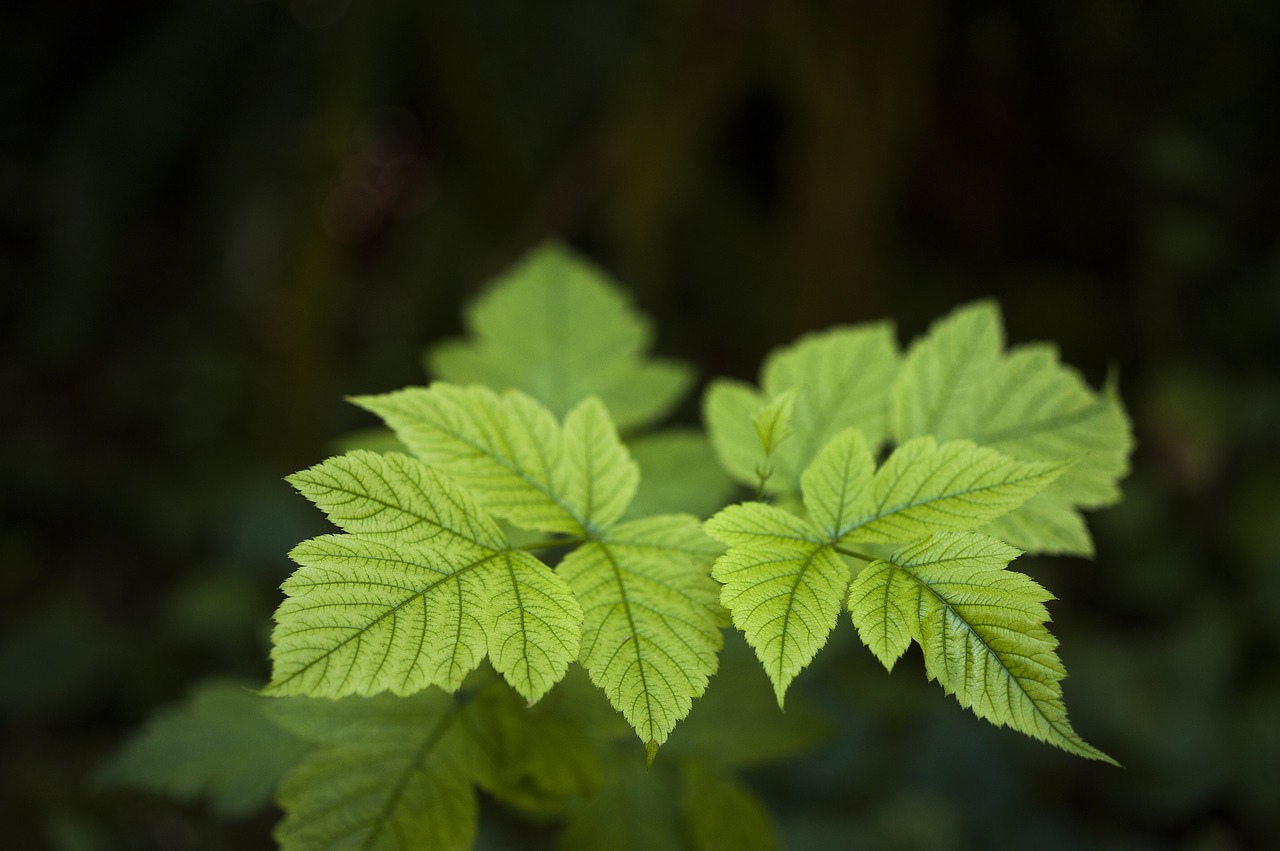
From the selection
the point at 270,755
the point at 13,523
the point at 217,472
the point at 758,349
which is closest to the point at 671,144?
the point at 758,349

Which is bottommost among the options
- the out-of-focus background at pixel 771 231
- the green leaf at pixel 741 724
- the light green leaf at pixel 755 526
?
the green leaf at pixel 741 724

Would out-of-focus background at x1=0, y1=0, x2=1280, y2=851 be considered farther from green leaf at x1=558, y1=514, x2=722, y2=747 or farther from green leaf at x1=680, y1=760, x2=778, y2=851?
green leaf at x1=558, y1=514, x2=722, y2=747

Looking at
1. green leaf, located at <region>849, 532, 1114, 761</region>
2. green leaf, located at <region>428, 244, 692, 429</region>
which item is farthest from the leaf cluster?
green leaf, located at <region>428, 244, 692, 429</region>

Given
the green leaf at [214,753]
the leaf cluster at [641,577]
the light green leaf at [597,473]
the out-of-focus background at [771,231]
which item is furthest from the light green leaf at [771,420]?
the out-of-focus background at [771,231]

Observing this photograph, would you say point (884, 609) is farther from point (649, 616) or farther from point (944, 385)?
point (944, 385)

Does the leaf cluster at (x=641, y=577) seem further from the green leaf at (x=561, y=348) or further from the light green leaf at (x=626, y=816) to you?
the green leaf at (x=561, y=348)

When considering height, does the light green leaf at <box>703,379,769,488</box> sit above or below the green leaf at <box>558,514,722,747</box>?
above
